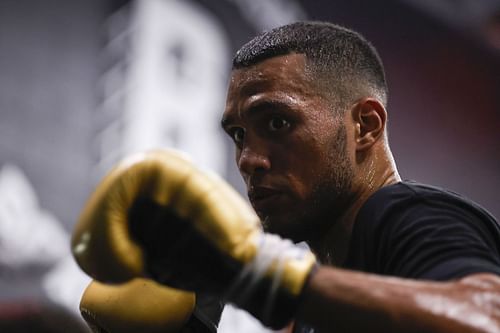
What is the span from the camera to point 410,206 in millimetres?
1424

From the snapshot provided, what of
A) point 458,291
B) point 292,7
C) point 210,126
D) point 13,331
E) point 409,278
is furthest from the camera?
point 292,7

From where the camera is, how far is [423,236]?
133 centimetres

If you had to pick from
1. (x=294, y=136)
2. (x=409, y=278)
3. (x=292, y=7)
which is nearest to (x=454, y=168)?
(x=292, y=7)

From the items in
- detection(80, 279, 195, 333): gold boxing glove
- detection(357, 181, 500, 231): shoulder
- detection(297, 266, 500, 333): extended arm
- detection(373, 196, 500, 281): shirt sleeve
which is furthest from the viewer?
detection(80, 279, 195, 333): gold boxing glove

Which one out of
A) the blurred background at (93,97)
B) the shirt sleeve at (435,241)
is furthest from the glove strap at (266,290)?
the blurred background at (93,97)

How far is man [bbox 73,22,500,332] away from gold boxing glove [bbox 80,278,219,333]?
0.28m

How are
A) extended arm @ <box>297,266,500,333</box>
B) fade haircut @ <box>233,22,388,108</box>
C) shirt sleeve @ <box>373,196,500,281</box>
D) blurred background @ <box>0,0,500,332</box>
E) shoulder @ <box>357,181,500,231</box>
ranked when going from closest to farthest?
extended arm @ <box>297,266,500,333</box> < shirt sleeve @ <box>373,196,500,281</box> < shoulder @ <box>357,181,500,231</box> < fade haircut @ <box>233,22,388,108</box> < blurred background @ <box>0,0,500,332</box>

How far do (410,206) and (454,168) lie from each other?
476 cm

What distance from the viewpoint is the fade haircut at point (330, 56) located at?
190 centimetres

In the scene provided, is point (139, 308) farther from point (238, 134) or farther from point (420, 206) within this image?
point (420, 206)

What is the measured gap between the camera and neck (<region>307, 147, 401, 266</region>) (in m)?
1.80

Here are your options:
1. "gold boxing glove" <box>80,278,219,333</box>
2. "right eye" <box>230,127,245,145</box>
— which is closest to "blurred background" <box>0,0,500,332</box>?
"gold boxing glove" <box>80,278,219,333</box>

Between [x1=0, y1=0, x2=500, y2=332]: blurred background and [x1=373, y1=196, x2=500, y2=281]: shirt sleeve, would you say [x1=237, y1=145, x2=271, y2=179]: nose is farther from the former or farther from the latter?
[x1=0, y1=0, x2=500, y2=332]: blurred background

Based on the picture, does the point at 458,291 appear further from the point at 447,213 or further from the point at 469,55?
the point at 469,55
